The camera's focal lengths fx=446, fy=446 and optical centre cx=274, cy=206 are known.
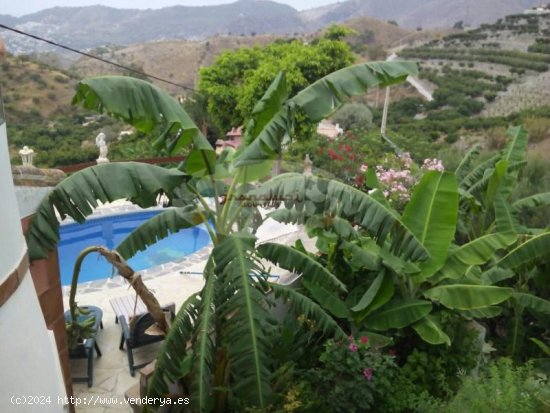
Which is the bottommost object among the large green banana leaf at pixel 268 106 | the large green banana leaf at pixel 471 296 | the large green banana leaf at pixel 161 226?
the large green banana leaf at pixel 471 296

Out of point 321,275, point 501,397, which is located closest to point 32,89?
point 321,275

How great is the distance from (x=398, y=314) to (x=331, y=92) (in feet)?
7.76

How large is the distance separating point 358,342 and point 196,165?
2228 mm

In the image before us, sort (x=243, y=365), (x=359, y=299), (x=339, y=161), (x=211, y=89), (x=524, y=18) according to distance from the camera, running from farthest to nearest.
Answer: (x=524, y=18) → (x=211, y=89) → (x=339, y=161) → (x=359, y=299) → (x=243, y=365)

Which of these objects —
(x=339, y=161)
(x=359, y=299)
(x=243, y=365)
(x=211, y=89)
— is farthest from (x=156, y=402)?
(x=211, y=89)

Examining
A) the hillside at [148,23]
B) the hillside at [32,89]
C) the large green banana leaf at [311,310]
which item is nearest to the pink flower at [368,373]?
the large green banana leaf at [311,310]

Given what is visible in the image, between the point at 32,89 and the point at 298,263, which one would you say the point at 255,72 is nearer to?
the point at 298,263

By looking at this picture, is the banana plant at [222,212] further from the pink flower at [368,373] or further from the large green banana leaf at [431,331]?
the large green banana leaf at [431,331]

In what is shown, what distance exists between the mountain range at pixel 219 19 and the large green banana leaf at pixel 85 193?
433ft

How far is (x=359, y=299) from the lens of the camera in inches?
197

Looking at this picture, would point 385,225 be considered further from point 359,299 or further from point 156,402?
point 156,402

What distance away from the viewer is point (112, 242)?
11898mm

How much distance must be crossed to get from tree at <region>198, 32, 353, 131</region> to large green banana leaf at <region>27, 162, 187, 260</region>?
1046 centimetres

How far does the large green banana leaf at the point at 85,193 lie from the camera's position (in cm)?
352
